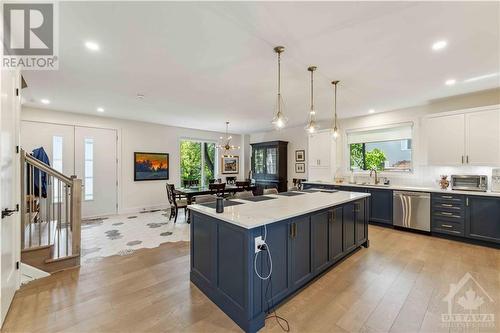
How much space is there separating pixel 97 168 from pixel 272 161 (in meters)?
5.25

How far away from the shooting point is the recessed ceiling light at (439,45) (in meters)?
2.42

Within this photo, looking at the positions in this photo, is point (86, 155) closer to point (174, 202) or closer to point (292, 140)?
point (174, 202)

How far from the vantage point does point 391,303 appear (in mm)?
2252

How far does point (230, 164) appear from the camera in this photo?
8.85 m

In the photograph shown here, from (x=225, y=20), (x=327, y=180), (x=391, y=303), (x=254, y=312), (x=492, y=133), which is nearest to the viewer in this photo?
(x=254, y=312)

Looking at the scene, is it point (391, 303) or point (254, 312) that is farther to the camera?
point (391, 303)

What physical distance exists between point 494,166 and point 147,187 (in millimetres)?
8061

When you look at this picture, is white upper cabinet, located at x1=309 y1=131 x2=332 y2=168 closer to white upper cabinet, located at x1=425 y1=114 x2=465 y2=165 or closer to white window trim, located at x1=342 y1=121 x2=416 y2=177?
white window trim, located at x1=342 y1=121 x2=416 y2=177

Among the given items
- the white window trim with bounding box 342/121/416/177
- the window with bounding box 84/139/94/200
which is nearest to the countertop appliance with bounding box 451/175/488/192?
the white window trim with bounding box 342/121/416/177

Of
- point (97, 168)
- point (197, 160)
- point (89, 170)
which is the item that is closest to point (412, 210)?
point (197, 160)

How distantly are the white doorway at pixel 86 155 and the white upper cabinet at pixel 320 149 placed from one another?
571 cm

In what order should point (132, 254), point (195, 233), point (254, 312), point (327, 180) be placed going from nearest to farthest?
point (254, 312), point (195, 233), point (132, 254), point (327, 180)

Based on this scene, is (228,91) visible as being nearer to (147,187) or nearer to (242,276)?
(242,276)

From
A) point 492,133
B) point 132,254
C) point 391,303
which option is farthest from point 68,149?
point 492,133
